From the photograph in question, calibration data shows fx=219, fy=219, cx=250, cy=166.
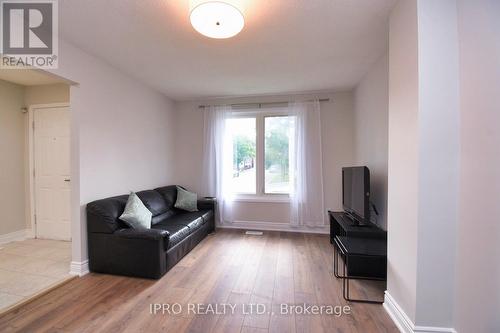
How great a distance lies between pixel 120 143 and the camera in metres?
3.05

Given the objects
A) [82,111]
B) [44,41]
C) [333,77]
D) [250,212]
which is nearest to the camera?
[44,41]

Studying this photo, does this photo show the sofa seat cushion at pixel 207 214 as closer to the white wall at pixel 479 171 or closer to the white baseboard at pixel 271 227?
the white baseboard at pixel 271 227

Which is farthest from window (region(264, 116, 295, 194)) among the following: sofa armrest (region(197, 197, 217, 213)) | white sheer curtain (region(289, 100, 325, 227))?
sofa armrest (region(197, 197, 217, 213))

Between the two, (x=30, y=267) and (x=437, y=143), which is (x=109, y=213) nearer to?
(x=30, y=267)

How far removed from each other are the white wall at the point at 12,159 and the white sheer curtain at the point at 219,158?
2.89 m

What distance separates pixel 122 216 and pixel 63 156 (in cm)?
182

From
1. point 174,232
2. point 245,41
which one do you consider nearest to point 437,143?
point 245,41

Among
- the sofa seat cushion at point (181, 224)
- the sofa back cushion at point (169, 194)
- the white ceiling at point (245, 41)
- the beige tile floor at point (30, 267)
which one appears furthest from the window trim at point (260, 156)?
the beige tile floor at point (30, 267)

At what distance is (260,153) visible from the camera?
13.8 ft

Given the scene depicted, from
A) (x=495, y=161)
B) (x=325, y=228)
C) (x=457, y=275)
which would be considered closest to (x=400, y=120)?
(x=495, y=161)

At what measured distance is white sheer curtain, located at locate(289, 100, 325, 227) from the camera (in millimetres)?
3881

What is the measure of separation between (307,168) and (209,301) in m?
2.64

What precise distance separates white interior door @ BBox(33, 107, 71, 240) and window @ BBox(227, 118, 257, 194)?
8.80ft

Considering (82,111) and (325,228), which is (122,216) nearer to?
(82,111)
